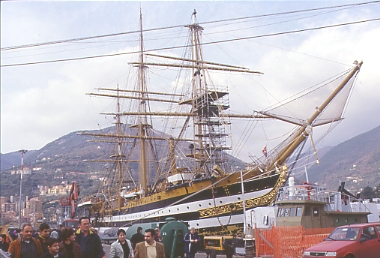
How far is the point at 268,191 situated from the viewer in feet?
95.1

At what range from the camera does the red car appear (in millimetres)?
11641

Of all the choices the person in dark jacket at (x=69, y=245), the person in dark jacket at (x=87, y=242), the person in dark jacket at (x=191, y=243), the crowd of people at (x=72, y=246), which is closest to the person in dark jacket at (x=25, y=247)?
the crowd of people at (x=72, y=246)

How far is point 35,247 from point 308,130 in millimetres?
23376

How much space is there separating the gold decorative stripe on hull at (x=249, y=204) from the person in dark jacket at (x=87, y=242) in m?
21.1

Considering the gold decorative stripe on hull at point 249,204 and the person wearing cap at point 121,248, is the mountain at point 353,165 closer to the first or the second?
the gold decorative stripe on hull at point 249,204

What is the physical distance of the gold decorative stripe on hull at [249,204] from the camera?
27.8m

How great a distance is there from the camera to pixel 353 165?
138875 mm

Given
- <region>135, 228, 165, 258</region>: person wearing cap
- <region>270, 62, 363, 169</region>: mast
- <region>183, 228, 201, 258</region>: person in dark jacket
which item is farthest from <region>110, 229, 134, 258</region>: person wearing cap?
<region>270, 62, 363, 169</region>: mast

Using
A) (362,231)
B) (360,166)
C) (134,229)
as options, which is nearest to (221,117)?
(134,229)

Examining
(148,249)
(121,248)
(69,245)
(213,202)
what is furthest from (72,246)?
(213,202)

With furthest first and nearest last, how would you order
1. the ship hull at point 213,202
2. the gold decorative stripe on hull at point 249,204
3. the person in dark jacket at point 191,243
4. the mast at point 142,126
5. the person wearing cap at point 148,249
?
the mast at point 142,126 → the ship hull at point 213,202 → the gold decorative stripe on hull at point 249,204 → the person in dark jacket at point 191,243 → the person wearing cap at point 148,249

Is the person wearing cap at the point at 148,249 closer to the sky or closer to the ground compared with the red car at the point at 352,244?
closer to the sky

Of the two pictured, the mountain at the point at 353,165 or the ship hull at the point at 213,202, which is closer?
the ship hull at the point at 213,202

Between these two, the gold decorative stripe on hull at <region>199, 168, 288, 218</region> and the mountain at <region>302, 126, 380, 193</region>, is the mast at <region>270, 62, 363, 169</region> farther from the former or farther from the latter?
the mountain at <region>302, 126, 380, 193</region>
